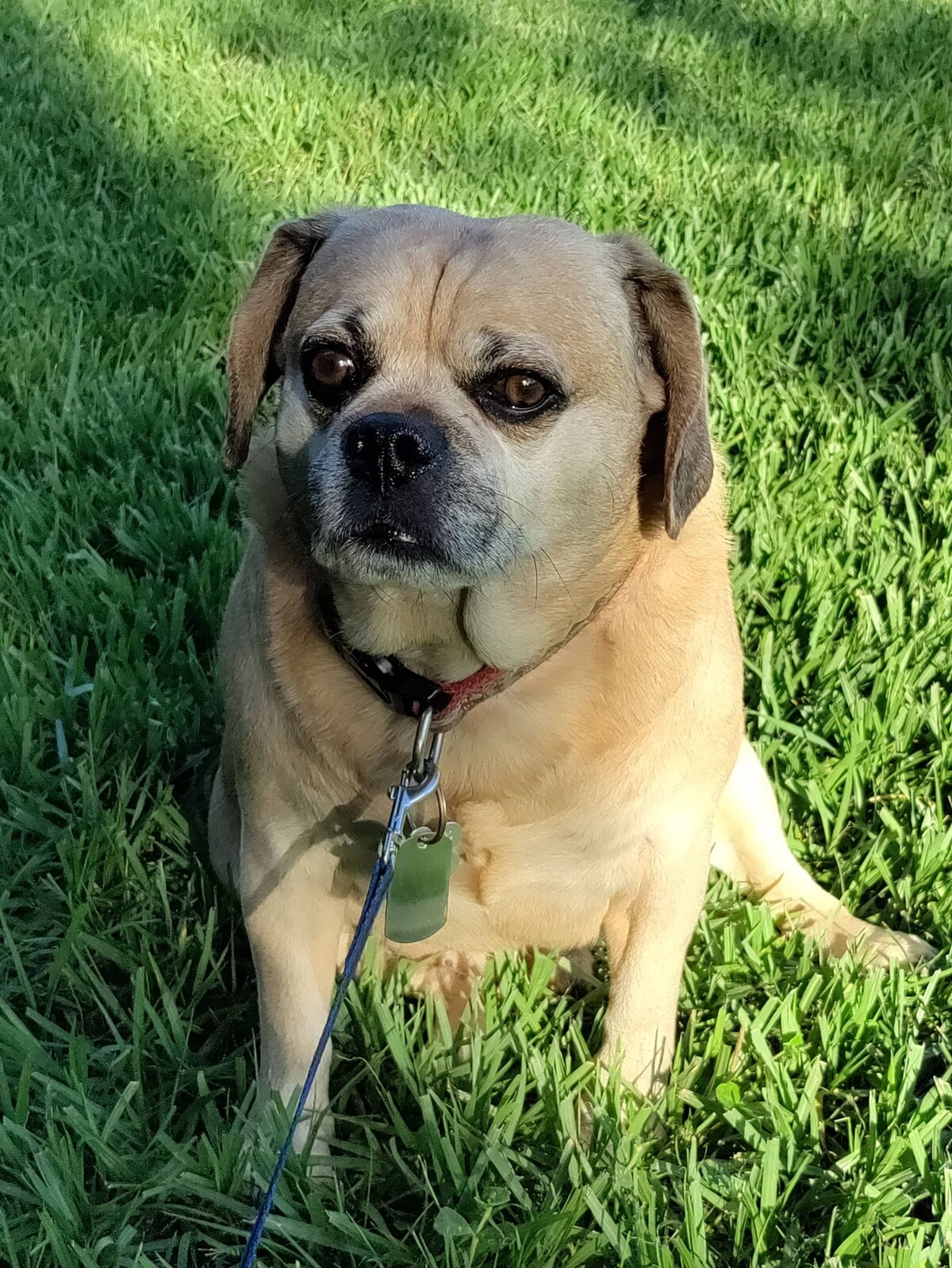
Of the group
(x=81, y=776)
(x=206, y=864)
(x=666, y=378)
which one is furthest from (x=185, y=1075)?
(x=666, y=378)

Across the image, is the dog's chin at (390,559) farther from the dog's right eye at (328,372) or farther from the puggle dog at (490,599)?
the dog's right eye at (328,372)

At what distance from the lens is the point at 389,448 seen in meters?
1.56

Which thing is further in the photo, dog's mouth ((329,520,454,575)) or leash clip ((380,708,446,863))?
dog's mouth ((329,520,454,575))

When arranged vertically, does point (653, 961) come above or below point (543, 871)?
below

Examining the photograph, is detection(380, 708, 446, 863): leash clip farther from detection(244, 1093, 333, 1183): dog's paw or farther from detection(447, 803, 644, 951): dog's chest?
detection(244, 1093, 333, 1183): dog's paw

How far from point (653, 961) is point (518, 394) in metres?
0.88

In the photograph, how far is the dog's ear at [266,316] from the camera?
73.2 inches

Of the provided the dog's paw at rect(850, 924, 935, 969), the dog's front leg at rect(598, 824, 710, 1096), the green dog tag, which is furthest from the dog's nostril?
the dog's paw at rect(850, 924, 935, 969)

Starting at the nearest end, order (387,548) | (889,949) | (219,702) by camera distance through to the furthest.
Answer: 1. (387,548)
2. (889,949)
3. (219,702)

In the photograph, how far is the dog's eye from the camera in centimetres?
166

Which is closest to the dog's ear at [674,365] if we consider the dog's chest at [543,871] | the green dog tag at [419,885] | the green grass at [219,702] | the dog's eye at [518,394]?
the dog's eye at [518,394]

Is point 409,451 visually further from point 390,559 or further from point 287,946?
point 287,946

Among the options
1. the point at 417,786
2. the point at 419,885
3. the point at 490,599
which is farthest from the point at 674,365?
the point at 419,885

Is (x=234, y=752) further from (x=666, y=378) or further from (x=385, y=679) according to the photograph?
(x=666, y=378)
